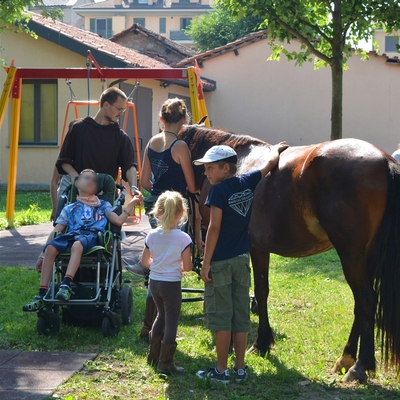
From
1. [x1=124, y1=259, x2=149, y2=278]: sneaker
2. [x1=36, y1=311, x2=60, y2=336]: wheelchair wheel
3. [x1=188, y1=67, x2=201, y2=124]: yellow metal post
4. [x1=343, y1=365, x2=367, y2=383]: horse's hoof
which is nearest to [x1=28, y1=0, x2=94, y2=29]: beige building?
[x1=188, y1=67, x2=201, y2=124]: yellow metal post

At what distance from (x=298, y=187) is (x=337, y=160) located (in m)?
0.41

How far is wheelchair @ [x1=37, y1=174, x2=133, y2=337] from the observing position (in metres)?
5.47

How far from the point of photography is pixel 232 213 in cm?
447

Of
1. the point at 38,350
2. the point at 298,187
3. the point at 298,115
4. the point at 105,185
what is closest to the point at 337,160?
the point at 298,187

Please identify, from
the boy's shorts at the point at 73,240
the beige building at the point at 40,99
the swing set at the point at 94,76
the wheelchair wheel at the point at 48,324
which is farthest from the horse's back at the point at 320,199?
the beige building at the point at 40,99

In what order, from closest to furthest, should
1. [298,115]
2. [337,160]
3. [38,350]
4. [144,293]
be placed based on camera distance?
1. [337,160]
2. [38,350]
3. [144,293]
4. [298,115]

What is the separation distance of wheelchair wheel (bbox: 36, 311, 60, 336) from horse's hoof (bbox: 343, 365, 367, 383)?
2.37m

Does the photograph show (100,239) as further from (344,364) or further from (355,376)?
(355,376)

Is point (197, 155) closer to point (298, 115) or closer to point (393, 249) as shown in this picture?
point (393, 249)

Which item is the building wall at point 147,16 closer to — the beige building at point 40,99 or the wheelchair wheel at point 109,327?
the beige building at point 40,99

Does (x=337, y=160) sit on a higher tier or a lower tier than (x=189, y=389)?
higher

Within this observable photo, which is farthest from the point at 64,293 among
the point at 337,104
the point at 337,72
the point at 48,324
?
the point at 337,72

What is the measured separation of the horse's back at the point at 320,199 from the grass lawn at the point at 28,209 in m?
8.33

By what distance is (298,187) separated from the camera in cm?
498
